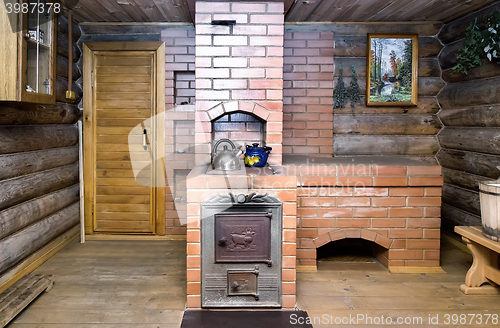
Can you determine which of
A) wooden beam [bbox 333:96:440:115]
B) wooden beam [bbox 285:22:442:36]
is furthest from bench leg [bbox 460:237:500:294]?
wooden beam [bbox 285:22:442:36]

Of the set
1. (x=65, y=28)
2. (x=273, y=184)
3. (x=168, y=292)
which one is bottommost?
(x=168, y=292)

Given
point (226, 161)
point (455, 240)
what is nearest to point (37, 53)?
point (226, 161)

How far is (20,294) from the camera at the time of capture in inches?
91.4

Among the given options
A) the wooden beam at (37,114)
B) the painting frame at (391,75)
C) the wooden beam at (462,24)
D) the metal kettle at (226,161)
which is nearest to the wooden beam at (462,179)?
the painting frame at (391,75)

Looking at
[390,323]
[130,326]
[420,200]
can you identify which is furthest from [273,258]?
[420,200]

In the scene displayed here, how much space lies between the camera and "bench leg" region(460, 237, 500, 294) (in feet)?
8.28

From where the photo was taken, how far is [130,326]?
83.5 inches

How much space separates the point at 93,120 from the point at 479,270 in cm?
368

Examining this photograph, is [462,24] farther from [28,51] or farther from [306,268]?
[28,51]

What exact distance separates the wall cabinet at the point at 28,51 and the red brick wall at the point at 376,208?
77.5 inches

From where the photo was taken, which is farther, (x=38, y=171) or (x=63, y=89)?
(x=63, y=89)

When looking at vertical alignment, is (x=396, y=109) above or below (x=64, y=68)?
below

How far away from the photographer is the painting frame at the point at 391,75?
3.62m

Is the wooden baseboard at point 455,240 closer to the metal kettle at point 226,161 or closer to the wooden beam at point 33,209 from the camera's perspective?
the metal kettle at point 226,161
